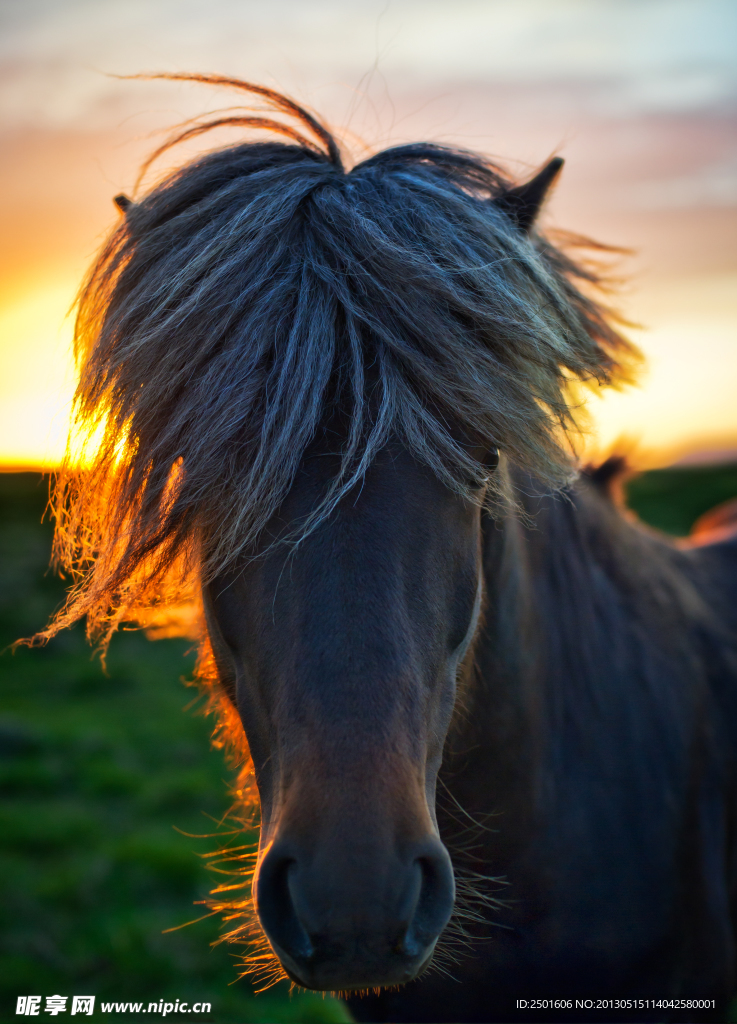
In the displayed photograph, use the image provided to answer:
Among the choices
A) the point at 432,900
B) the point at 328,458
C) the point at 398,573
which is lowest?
the point at 432,900

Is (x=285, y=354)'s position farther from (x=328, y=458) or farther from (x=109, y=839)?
(x=109, y=839)

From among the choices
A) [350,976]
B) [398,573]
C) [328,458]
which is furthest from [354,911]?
[328,458]

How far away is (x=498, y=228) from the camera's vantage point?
168 centimetres

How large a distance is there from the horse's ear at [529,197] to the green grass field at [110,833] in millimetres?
1965

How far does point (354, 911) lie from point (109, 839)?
14.4 feet

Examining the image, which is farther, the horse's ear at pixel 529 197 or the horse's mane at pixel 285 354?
the horse's ear at pixel 529 197

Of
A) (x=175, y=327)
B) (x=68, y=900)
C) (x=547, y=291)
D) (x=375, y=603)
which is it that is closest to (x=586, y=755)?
(x=375, y=603)

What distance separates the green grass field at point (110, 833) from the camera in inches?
137

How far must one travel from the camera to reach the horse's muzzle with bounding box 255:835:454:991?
1.08 m

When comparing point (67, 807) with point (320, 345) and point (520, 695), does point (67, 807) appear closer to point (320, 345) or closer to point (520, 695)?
point (520, 695)

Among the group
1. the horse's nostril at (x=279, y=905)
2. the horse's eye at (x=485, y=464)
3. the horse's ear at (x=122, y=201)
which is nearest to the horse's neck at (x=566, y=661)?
the horse's eye at (x=485, y=464)

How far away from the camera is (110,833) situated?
4.85 metres

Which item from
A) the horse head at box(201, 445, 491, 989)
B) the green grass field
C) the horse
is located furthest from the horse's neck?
the green grass field

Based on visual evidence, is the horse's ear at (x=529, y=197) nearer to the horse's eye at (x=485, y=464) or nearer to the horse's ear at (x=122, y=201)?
the horse's eye at (x=485, y=464)
